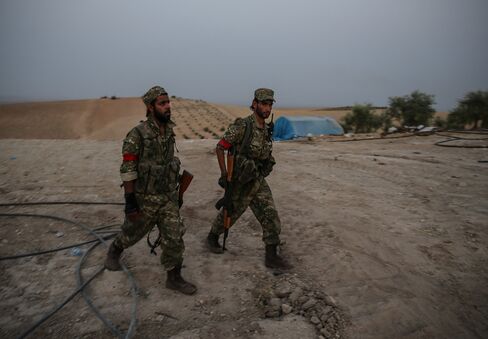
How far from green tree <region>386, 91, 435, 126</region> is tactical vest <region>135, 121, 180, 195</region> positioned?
75.3 feet

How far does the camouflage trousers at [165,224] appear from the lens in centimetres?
291

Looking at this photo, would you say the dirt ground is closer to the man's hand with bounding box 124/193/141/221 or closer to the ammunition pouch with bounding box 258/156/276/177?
the man's hand with bounding box 124/193/141/221

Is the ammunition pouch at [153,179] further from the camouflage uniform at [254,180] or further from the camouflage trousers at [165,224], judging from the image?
the camouflage uniform at [254,180]

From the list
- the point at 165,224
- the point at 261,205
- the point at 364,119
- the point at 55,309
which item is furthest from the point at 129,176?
the point at 364,119

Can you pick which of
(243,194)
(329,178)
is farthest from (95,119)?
(243,194)

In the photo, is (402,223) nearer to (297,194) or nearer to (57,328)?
(297,194)

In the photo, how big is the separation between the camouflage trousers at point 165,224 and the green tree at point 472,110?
76.1 ft

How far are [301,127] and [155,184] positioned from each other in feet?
51.5

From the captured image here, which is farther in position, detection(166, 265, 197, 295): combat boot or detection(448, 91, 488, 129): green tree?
detection(448, 91, 488, 129): green tree

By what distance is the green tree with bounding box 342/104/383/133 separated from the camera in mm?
23203

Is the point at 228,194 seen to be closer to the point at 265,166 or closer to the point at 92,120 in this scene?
the point at 265,166

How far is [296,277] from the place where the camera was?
3.29 m

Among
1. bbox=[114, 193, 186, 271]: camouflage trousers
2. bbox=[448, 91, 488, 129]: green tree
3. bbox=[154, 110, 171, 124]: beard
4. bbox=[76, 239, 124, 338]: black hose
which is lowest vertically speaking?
bbox=[76, 239, 124, 338]: black hose

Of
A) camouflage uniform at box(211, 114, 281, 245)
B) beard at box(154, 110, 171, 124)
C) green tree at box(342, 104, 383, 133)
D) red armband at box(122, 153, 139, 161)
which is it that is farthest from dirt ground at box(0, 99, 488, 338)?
green tree at box(342, 104, 383, 133)
